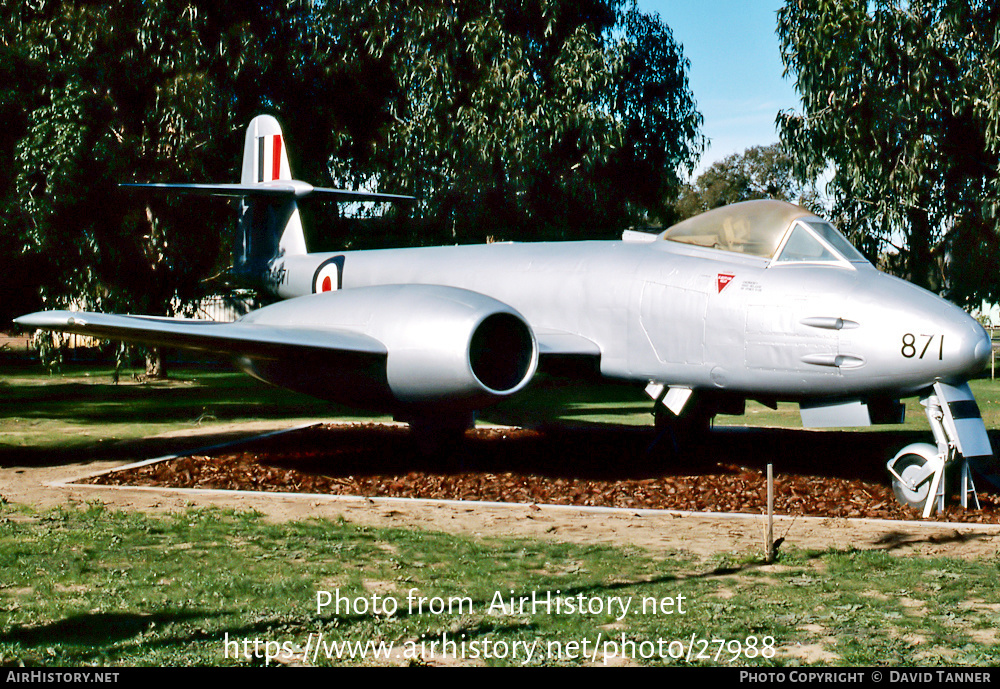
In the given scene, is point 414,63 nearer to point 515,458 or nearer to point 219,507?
point 515,458

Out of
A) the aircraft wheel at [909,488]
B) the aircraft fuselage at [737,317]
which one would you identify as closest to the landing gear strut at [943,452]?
the aircraft wheel at [909,488]

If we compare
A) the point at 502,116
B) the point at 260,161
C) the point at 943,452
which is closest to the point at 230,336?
the point at 943,452

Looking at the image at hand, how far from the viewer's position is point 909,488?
8.12m

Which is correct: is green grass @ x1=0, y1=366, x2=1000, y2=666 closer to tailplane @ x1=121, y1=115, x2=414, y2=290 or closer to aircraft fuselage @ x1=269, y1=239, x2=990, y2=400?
aircraft fuselage @ x1=269, y1=239, x2=990, y2=400

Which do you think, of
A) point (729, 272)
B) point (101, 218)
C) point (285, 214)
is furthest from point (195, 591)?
point (101, 218)

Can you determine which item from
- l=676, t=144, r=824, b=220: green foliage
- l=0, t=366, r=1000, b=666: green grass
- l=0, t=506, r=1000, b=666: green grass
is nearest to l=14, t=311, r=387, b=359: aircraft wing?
l=0, t=366, r=1000, b=666: green grass

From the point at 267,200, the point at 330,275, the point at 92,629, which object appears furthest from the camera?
the point at 267,200

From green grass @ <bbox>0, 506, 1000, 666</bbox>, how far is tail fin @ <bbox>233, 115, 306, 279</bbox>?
7441 millimetres

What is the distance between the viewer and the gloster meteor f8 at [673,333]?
25.9 ft

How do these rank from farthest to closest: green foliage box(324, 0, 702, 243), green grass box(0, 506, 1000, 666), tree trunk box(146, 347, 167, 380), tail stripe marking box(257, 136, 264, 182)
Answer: tree trunk box(146, 347, 167, 380) < green foliage box(324, 0, 702, 243) < tail stripe marking box(257, 136, 264, 182) < green grass box(0, 506, 1000, 666)

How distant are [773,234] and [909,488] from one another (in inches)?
99.3

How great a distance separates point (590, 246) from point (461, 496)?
3.06 m

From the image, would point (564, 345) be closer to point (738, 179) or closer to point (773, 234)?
point (773, 234)

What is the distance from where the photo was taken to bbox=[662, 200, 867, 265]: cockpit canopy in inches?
338
